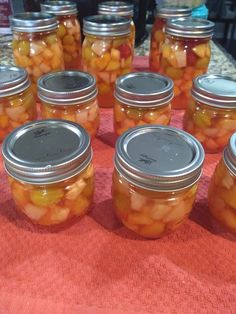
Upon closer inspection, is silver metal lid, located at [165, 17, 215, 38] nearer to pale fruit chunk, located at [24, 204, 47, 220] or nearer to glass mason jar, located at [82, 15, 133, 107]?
glass mason jar, located at [82, 15, 133, 107]

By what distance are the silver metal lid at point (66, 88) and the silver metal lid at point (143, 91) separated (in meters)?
Answer: 0.06

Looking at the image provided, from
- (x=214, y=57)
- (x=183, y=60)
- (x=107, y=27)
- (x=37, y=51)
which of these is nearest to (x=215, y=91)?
(x=183, y=60)

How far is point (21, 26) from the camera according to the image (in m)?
0.69

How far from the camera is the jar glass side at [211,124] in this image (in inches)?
22.8

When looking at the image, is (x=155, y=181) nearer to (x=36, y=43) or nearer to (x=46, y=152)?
(x=46, y=152)

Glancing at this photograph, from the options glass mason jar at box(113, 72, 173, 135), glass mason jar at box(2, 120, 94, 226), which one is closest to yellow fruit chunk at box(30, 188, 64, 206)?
glass mason jar at box(2, 120, 94, 226)

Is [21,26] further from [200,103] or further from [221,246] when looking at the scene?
[221,246]

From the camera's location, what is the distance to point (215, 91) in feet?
1.89

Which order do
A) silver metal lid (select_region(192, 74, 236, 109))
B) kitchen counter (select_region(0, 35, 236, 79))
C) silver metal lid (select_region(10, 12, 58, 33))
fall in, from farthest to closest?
kitchen counter (select_region(0, 35, 236, 79)) < silver metal lid (select_region(10, 12, 58, 33)) < silver metal lid (select_region(192, 74, 236, 109))

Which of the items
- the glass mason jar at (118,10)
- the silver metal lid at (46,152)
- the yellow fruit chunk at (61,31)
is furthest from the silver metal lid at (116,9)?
the silver metal lid at (46,152)

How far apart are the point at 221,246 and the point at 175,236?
6 cm

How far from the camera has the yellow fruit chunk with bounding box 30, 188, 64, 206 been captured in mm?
434

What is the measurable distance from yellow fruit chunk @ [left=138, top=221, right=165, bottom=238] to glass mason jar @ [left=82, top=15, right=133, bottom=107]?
0.38 m

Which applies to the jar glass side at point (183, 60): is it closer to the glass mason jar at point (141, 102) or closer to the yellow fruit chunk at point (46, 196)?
the glass mason jar at point (141, 102)
